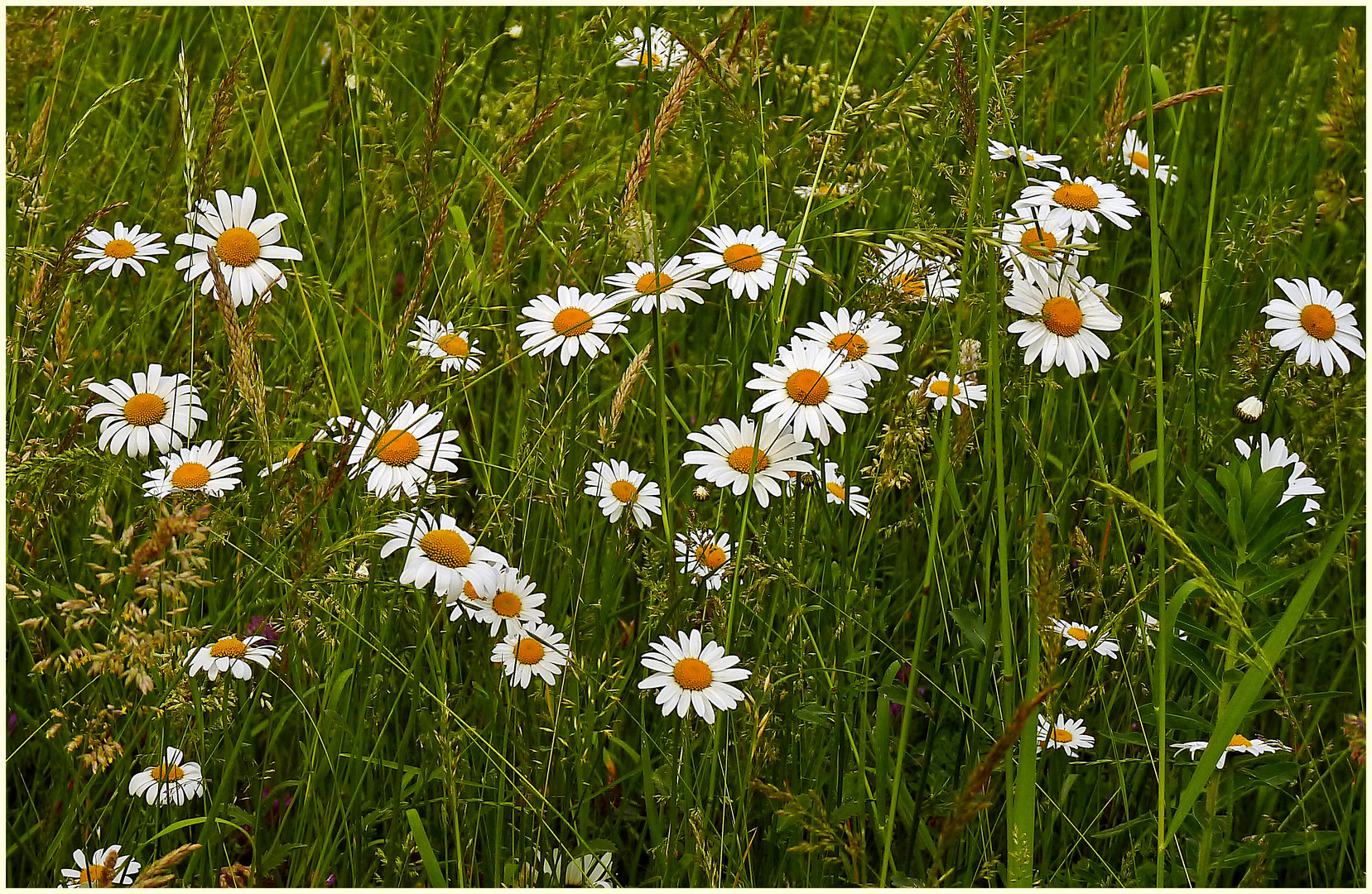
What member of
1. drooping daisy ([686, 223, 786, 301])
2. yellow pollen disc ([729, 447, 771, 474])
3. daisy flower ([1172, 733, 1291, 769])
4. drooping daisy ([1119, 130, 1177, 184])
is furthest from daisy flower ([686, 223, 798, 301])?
daisy flower ([1172, 733, 1291, 769])

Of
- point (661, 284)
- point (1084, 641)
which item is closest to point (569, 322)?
point (661, 284)

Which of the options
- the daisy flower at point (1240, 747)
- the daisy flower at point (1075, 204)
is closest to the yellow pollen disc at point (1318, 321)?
the daisy flower at point (1075, 204)

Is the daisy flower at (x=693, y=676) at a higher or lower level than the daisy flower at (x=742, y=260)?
lower

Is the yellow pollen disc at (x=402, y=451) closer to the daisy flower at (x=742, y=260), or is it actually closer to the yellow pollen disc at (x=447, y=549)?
the yellow pollen disc at (x=447, y=549)

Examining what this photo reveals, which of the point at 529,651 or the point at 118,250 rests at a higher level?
the point at 118,250

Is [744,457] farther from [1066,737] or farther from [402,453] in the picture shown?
[1066,737]

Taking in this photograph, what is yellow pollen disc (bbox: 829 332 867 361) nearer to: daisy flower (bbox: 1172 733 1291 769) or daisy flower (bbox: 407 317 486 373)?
daisy flower (bbox: 407 317 486 373)
